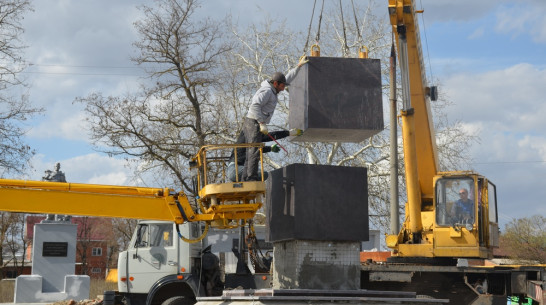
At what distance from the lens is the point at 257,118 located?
941cm

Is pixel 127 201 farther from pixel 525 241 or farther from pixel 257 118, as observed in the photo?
pixel 525 241

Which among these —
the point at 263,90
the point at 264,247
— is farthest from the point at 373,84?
the point at 264,247

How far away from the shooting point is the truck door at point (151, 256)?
530 inches

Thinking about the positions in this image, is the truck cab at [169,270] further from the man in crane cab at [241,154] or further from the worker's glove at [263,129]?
the worker's glove at [263,129]

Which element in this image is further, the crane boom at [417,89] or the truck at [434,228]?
the crane boom at [417,89]

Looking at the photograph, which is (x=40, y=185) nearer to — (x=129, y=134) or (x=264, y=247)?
(x=264, y=247)

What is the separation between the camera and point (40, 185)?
9.27 m

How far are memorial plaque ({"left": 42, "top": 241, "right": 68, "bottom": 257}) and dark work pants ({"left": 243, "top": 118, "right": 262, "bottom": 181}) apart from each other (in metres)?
14.1

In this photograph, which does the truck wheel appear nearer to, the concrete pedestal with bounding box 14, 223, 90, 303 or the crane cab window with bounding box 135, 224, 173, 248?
the crane cab window with bounding box 135, 224, 173, 248

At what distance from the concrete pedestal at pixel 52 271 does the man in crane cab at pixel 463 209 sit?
39.8 feet

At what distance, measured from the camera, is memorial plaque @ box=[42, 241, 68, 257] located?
71.1 ft

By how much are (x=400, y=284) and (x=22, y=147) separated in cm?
1408

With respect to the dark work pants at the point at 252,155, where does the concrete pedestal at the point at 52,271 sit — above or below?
below

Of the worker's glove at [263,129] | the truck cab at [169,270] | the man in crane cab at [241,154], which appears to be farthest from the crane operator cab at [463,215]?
the worker's glove at [263,129]
